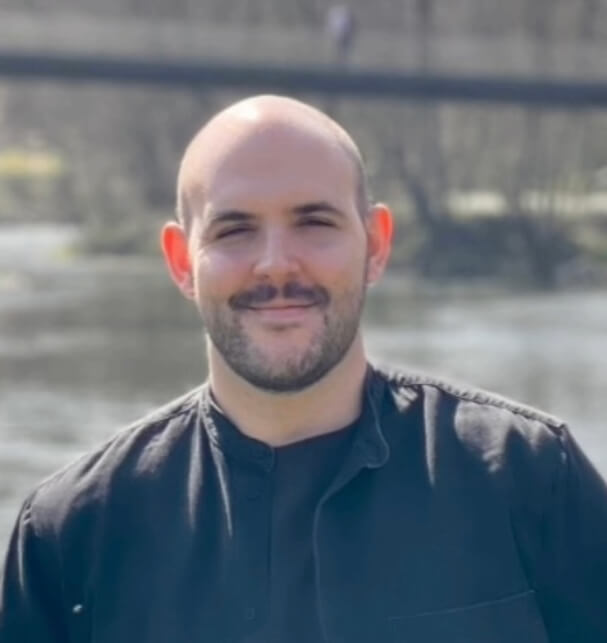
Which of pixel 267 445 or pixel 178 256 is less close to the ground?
pixel 178 256

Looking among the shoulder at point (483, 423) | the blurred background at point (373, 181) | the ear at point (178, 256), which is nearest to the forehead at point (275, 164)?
the ear at point (178, 256)

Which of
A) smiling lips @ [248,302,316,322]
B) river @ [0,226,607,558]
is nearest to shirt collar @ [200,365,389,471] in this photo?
smiling lips @ [248,302,316,322]

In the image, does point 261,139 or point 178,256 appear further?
point 178,256

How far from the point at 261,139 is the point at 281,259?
12cm

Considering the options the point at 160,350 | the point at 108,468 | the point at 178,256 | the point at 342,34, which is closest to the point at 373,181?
the point at 160,350

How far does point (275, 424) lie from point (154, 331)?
1755 centimetres

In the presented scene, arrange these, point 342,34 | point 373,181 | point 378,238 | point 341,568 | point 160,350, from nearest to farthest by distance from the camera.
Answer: point 341,568, point 378,238, point 373,181, point 160,350, point 342,34

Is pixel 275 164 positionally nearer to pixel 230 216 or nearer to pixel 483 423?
pixel 230 216

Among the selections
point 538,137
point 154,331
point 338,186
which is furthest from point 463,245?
point 338,186

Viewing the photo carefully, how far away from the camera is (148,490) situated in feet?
6.89

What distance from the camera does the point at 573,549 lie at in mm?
2014

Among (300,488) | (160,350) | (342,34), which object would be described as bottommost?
(160,350)

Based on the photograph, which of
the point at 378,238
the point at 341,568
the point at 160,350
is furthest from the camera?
the point at 160,350

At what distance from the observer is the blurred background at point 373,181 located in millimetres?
16125
